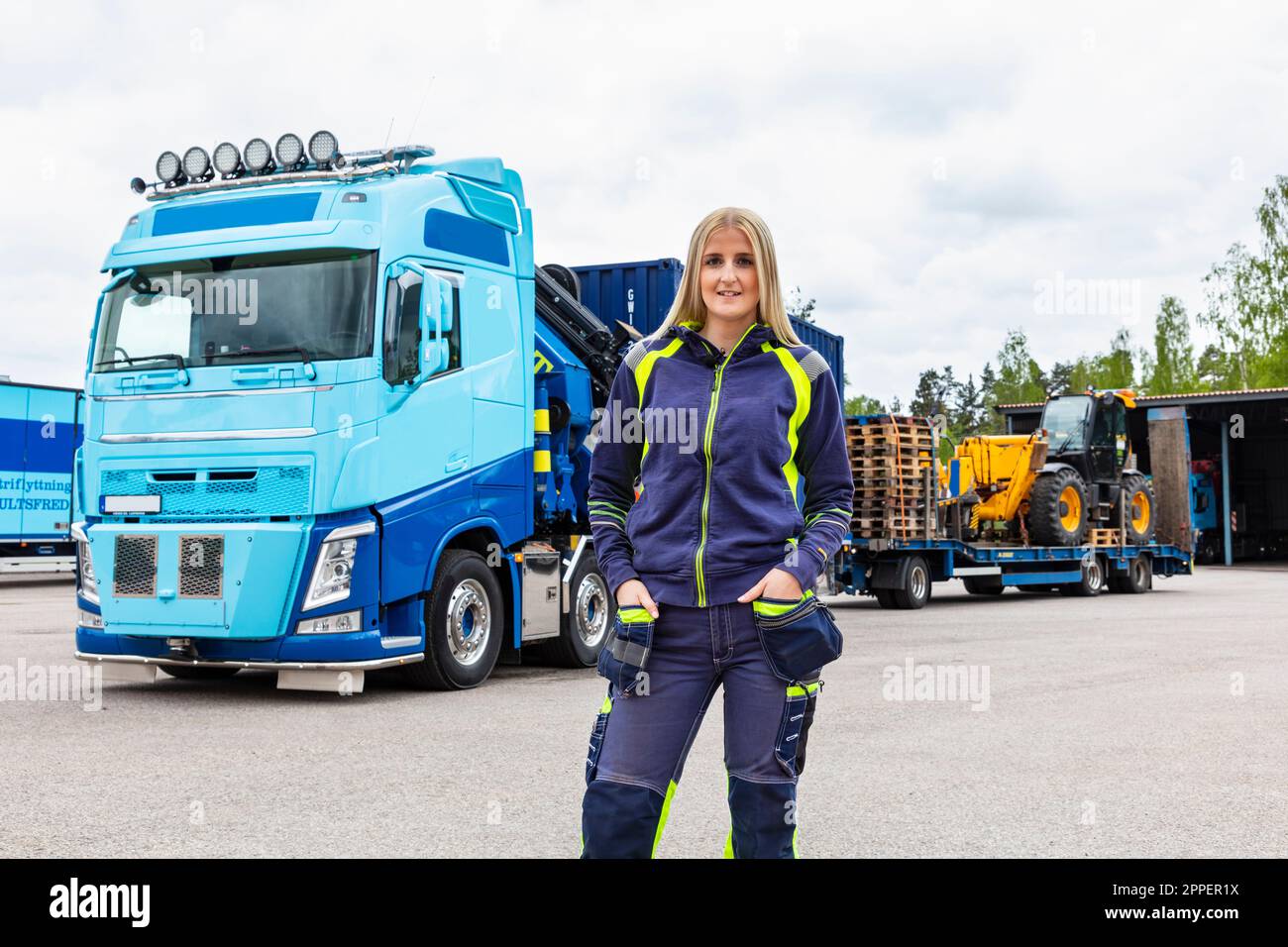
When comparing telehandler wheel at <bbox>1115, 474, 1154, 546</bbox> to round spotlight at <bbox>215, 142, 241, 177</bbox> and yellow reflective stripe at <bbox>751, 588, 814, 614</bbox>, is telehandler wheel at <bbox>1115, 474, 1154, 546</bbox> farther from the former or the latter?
yellow reflective stripe at <bbox>751, 588, 814, 614</bbox>

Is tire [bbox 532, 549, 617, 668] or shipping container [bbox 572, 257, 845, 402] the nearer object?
tire [bbox 532, 549, 617, 668]

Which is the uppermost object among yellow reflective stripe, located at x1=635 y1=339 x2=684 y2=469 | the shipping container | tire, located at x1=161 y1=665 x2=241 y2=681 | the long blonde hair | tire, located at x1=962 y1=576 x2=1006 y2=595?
the shipping container

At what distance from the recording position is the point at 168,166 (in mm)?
9875

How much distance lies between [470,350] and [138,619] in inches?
116

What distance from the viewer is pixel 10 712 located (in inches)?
343

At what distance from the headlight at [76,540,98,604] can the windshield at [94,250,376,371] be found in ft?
4.22

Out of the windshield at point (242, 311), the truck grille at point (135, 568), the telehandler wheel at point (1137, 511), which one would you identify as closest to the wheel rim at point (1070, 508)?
the telehandler wheel at point (1137, 511)

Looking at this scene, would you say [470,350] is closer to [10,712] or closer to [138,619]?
[138,619]

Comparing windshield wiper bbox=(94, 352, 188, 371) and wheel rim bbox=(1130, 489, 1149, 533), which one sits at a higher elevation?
windshield wiper bbox=(94, 352, 188, 371)

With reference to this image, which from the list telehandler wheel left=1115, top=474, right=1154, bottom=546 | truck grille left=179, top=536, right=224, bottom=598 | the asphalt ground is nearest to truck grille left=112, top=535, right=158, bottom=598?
truck grille left=179, top=536, right=224, bottom=598

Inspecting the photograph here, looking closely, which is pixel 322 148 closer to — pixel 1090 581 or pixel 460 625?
pixel 460 625

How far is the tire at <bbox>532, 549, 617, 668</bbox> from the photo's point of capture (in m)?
11.3

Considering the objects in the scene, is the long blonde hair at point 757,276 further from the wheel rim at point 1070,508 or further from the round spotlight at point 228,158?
the wheel rim at point 1070,508
